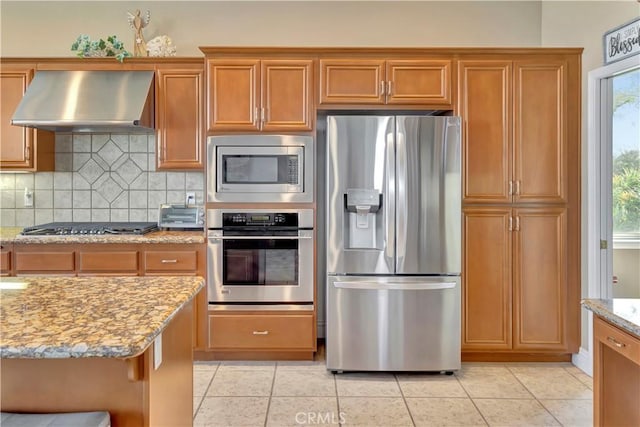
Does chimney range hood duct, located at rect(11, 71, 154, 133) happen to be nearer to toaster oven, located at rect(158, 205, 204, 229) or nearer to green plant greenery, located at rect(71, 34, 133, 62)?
green plant greenery, located at rect(71, 34, 133, 62)

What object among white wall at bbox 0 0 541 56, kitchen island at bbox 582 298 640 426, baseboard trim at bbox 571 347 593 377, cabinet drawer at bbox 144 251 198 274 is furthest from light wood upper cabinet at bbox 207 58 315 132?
baseboard trim at bbox 571 347 593 377

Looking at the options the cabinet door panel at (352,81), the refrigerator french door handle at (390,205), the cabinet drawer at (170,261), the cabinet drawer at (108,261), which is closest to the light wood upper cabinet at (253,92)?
the cabinet door panel at (352,81)

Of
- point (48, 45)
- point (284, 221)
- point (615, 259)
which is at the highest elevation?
point (48, 45)

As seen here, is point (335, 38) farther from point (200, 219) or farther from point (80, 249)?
point (80, 249)

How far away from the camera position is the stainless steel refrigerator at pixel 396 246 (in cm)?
299

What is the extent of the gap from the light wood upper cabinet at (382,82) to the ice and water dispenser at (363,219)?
2.29ft

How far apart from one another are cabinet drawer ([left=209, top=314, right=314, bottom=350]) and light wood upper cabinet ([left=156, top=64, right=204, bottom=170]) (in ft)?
3.96

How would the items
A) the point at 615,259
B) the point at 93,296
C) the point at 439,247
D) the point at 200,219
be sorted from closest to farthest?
the point at 93,296
the point at 439,247
the point at 615,259
the point at 200,219

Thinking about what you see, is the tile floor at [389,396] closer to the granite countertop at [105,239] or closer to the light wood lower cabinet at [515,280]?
the light wood lower cabinet at [515,280]

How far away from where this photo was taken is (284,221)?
318cm

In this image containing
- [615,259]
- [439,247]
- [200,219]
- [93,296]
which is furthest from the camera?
[200,219]

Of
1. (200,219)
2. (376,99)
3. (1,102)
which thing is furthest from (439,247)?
(1,102)

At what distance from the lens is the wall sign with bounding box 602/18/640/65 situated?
2.59 meters

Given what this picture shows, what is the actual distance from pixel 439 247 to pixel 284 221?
1091 millimetres
